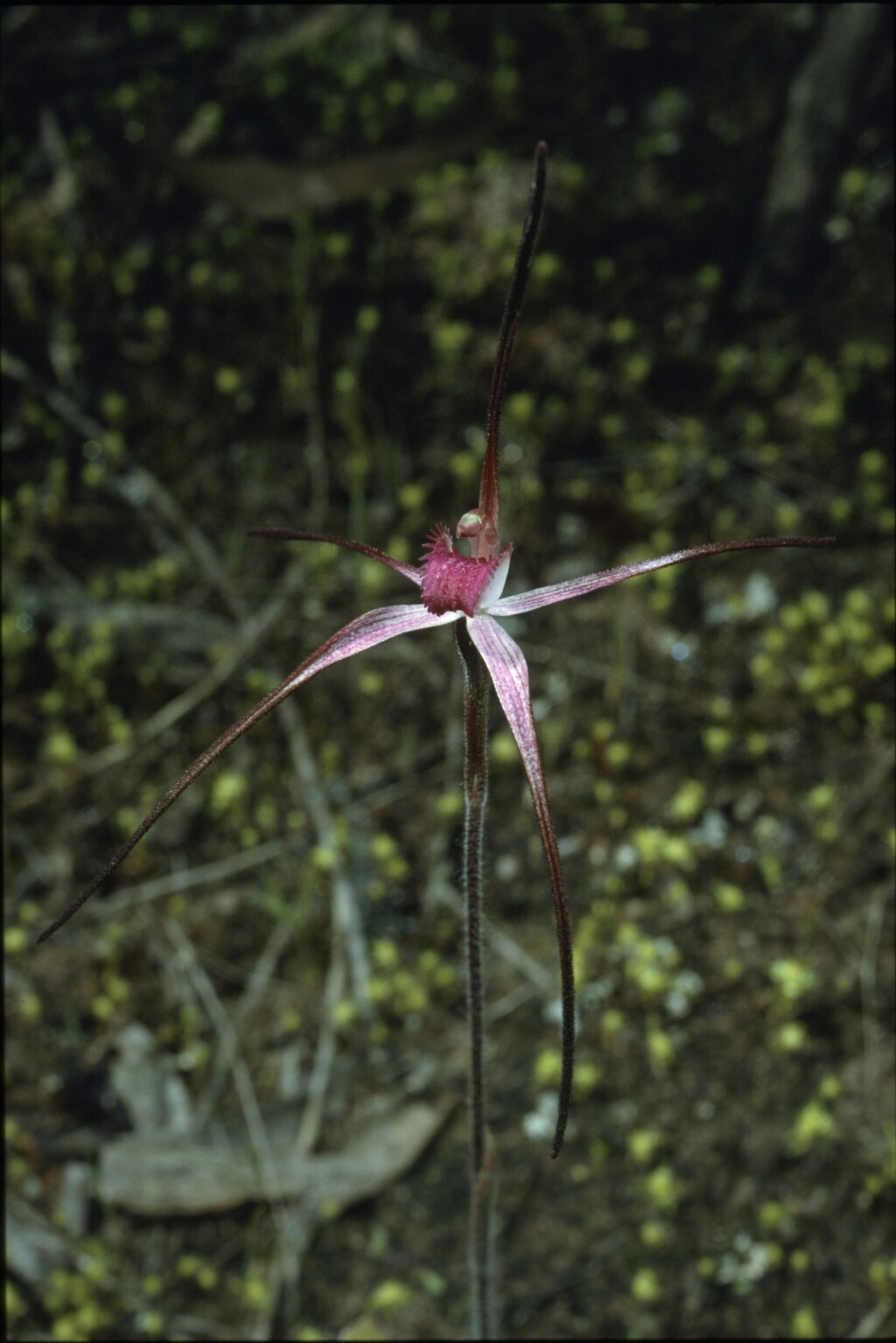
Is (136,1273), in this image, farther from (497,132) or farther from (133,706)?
(497,132)

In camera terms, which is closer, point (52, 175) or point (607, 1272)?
point (607, 1272)

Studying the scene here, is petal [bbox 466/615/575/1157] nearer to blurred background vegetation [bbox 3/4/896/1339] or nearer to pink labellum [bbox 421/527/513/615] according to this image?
pink labellum [bbox 421/527/513/615]

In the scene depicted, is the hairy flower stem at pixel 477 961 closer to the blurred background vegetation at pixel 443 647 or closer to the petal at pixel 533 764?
the petal at pixel 533 764

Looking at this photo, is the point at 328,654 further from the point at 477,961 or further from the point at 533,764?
the point at 477,961

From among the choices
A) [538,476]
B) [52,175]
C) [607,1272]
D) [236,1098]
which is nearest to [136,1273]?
[236,1098]

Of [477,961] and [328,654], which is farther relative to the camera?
[477,961]

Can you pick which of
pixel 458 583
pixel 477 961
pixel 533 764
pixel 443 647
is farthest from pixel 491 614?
pixel 443 647
